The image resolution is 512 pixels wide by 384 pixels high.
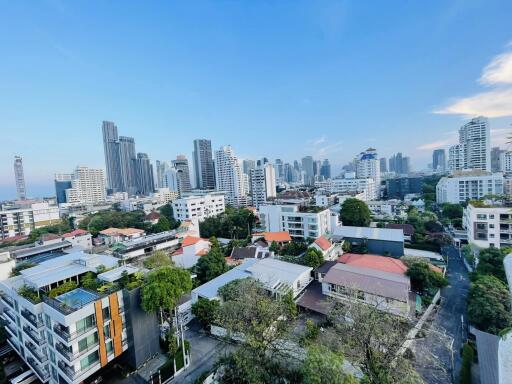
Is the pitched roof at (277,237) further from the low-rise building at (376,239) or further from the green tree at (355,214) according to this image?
the green tree at (355,214)

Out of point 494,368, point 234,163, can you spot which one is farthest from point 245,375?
point 234,163

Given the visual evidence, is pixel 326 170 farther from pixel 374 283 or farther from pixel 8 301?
pixel 8 301

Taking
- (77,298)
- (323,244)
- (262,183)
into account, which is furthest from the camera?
(262,183)

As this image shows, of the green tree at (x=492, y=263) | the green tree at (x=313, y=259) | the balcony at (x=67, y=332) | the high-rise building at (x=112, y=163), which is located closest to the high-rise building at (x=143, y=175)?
the high-rise building at (x=112, y=163)

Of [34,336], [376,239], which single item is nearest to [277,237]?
[376,239]

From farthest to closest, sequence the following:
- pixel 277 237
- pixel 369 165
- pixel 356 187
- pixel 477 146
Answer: pixel 369 165
pixel 356 187
pixel 477 146
pixel 277 237

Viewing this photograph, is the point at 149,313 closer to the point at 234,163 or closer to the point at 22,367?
the point at 22,367
